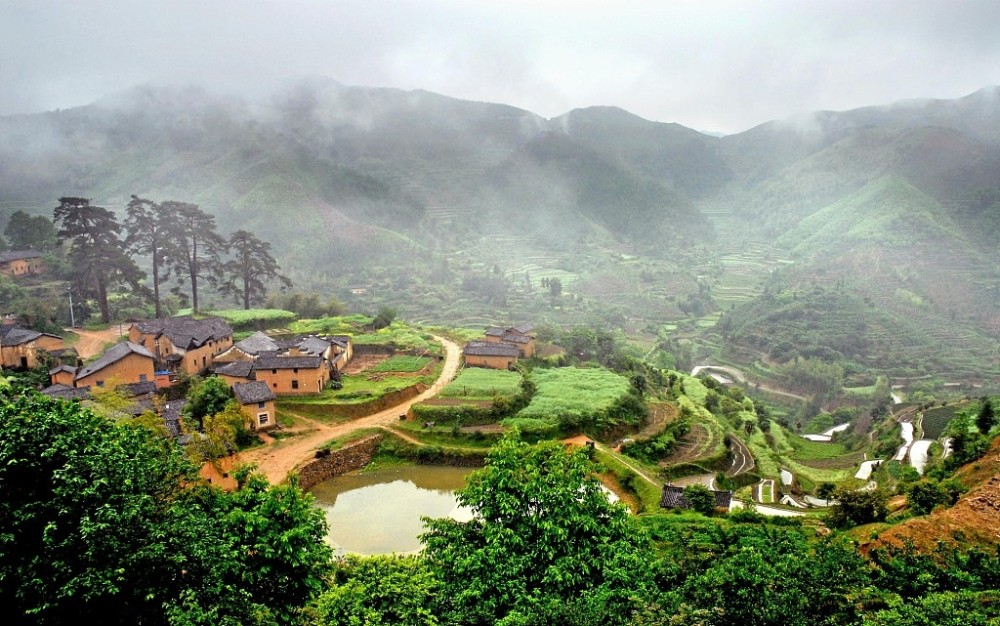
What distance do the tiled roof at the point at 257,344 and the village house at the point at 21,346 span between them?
8248 millimetres

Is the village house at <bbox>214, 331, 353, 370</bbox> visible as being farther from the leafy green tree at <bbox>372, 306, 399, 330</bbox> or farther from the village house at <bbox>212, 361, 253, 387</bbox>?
the leafy green tree at <bbox>372, 306, 399, 330</bbox>

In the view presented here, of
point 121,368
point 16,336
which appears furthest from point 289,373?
point 16,336

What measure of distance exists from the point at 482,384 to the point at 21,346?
21.0 metres

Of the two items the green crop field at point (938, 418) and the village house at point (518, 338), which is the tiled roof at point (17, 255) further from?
the green crop field at point (938, 418)

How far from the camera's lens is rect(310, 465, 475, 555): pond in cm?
1891

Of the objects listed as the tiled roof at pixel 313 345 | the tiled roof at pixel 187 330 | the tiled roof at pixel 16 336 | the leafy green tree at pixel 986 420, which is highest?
the tiled roof at pixel 16 336

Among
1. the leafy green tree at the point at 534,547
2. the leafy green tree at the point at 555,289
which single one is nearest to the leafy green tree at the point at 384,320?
A: the leafy green tree at the point at 534,547

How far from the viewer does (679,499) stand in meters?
21.2

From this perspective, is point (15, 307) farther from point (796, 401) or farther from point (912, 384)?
point (912, 384)

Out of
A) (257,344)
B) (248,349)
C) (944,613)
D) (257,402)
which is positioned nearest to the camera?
(944,613)

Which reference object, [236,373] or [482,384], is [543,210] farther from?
[236,373]

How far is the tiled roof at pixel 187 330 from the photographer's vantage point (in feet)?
95.6

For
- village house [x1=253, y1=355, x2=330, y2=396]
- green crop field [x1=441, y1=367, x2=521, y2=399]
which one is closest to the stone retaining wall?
village house [x1=253, y1=355, x2=330, y2=396]

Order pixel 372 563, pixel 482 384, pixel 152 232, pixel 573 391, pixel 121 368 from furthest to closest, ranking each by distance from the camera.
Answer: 1. pixel 152 232
2. pixel 482 384
3. pixel 573 391
4. pixel 121 368
5. pixel 372 563
